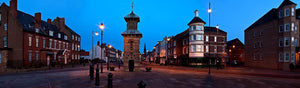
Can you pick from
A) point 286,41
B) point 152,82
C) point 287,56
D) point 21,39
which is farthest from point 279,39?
point 21,39

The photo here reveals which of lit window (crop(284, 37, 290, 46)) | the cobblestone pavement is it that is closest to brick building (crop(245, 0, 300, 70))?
lit window (crop(284, 37, 290, 46))

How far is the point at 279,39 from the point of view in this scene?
3136cm

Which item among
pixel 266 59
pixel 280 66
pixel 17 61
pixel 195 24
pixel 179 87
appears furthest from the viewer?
pixel 195 24

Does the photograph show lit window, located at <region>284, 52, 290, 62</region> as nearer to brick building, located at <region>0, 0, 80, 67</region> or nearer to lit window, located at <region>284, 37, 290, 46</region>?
lit window, located at <region>284, 37, 290, 46</region>

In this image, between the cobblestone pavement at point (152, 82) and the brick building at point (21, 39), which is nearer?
the cobblestone pavement at point (152, 82)

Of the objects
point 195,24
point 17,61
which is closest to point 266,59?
point 195,24

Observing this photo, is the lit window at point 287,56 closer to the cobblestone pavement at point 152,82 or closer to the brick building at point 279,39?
the brick building at point 279,39

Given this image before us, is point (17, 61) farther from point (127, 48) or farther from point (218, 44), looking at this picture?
point (218, 44)

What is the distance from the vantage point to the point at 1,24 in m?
30.1

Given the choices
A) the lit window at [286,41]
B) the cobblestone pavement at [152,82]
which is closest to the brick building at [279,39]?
the lit window at [286,41]

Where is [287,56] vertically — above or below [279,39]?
below

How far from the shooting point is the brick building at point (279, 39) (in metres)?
29.4

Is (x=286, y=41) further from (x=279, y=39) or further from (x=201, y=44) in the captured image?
(x=201, y=44)

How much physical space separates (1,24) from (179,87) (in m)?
36.4
